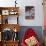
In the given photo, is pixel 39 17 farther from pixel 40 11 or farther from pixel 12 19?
pixel 12 19

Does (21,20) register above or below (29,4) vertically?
below

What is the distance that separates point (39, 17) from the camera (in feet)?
16.2

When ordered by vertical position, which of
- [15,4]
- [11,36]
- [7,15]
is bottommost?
[11,36]

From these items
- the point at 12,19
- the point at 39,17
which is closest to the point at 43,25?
the point at 39,17

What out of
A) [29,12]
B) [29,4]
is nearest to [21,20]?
[29,12]

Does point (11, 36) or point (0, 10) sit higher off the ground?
point (0, 10)

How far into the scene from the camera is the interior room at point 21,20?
15.9 feet

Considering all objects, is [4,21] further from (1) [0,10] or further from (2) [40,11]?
(2) [40,11]

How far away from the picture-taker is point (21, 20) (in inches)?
194

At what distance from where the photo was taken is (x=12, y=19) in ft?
16.2

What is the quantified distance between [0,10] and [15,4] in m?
0.49

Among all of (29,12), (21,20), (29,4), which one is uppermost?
(29,4)

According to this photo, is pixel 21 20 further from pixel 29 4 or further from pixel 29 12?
pixel 29 4

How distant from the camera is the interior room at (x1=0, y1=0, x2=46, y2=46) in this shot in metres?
4.84
